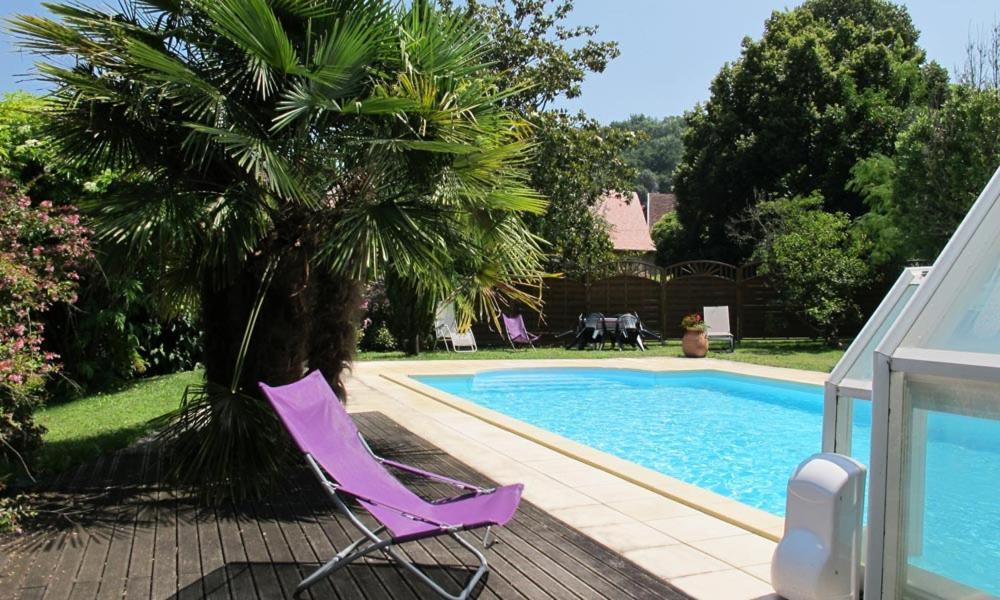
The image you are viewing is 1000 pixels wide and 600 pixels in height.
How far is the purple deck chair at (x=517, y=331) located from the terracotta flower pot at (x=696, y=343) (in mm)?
4126

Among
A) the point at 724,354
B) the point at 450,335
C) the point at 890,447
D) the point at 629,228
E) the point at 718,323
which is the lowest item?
the point at 724,354

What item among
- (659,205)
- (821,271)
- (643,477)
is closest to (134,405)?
(643,477)

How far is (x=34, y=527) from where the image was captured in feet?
14.5

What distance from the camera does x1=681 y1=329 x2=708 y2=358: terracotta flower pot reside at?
642 inches

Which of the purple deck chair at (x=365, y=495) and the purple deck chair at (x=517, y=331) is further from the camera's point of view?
the purple deck chair at (x=517, y=331)

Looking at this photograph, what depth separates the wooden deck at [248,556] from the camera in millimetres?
3557

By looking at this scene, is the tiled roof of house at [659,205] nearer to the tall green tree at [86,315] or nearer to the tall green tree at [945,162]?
the tall green tree at [945,162]

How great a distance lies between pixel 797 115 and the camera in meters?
27.3

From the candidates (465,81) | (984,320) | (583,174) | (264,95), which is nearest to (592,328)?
(583,174)

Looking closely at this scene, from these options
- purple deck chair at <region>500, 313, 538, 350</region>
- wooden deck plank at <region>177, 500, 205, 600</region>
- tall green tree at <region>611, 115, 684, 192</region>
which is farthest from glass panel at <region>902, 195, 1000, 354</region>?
tall green tree at <region>611, 115, 684, 192</region>

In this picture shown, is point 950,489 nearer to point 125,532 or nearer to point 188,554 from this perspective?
point 188,554

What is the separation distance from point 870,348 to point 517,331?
50.9 ft

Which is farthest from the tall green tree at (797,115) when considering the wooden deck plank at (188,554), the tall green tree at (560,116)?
the wooden deck plank at (188,554)

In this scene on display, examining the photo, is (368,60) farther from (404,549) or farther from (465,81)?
(404,549)
